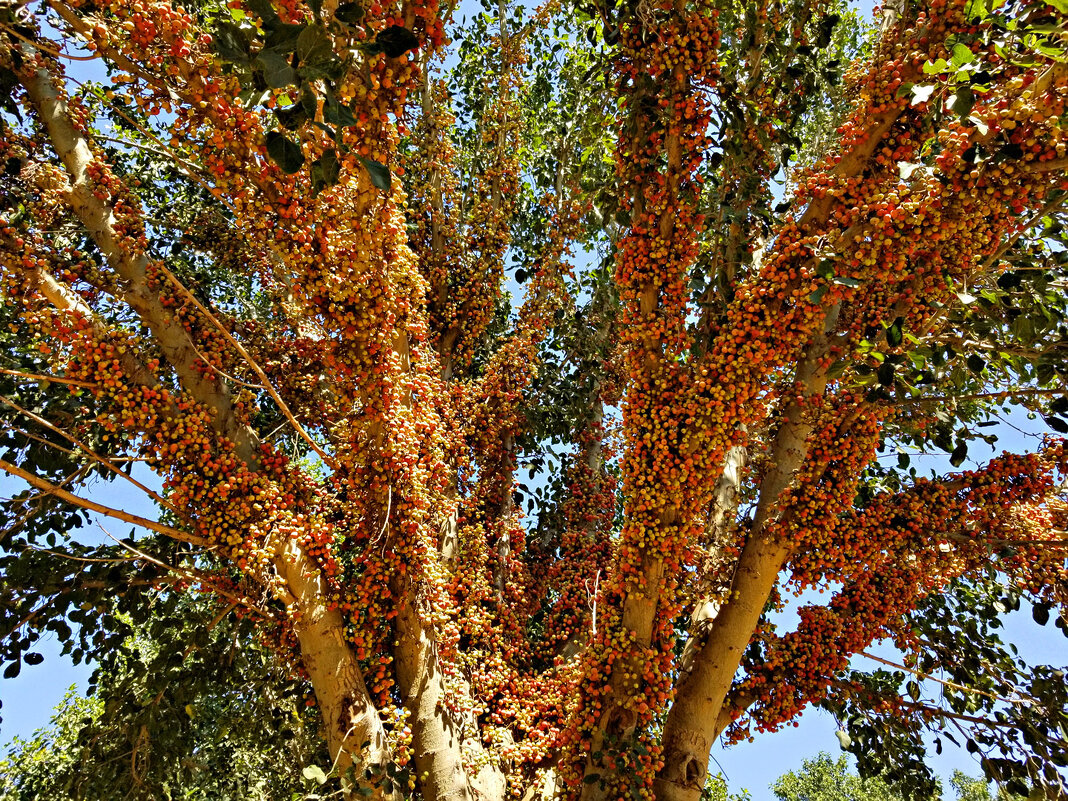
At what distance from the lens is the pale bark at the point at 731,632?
407 cm

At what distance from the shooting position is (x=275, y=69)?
1666 mm

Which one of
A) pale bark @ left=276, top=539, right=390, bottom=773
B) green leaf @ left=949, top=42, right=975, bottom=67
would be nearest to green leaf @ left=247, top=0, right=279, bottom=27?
green leaf @ left=949, top=42, right=975, bottom=67

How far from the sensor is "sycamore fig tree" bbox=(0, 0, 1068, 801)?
346 centimetres

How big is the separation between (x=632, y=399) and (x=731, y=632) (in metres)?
1.53

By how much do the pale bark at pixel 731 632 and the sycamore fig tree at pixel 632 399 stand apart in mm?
22

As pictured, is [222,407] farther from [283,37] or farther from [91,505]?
[283,37]

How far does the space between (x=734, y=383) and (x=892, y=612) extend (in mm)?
2078

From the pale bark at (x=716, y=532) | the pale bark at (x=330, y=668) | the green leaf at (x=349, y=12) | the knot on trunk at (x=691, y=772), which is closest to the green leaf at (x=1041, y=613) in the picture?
the pale bark at (x=716, y=532)

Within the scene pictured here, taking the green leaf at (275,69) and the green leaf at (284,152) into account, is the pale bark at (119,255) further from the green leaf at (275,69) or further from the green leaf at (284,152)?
the green leaf at (275,69)

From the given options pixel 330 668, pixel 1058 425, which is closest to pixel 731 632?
pixel 1058 425

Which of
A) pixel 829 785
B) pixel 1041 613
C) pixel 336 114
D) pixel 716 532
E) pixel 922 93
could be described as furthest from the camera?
pixel 829 785

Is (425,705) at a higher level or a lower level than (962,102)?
lower

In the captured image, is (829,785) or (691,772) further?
(829,785)

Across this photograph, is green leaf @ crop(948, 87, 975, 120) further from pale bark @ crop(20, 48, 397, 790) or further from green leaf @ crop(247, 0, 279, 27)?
pale bark @ crop(20, 48, 397, 790)
